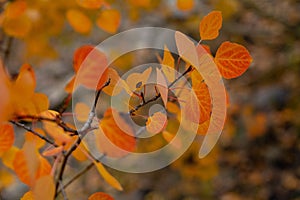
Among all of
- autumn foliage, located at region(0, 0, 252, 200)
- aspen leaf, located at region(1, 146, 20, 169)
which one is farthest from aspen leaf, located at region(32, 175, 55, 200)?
aspen leaf, located at region(1, 146, 20, 169)

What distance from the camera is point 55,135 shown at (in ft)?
2.19

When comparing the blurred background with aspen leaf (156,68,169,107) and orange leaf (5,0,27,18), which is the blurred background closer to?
orange leaf (5,0,27,18)

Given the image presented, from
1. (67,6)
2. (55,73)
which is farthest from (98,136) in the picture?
(55,73)

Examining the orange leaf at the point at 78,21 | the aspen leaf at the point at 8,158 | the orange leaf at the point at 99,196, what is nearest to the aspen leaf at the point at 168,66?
the orange leaf at the point at 99,196

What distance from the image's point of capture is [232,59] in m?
0.54

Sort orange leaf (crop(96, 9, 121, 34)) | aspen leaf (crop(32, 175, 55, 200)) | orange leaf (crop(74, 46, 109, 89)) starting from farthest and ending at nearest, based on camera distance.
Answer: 1. orange leaf (crop(96, 9, 121, 34))
2. orange leaf (crop(74, 46, 109, 89))
3. aspen leaf (crop(32, 175, 55, 200))

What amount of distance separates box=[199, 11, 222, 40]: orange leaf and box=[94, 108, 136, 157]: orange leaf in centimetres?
16

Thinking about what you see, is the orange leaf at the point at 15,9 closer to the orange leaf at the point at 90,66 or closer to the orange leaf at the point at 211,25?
the orange leaf at the point at 90,66

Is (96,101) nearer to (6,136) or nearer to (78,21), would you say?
(6,136)

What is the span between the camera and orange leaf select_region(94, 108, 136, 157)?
0.62m

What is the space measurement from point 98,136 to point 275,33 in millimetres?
1583

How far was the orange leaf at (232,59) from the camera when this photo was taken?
0.54 meters

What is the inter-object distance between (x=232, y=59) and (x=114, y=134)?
18 centimetres

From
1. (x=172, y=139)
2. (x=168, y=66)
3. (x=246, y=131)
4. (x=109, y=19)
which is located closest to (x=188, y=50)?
(x=168, y=66)
